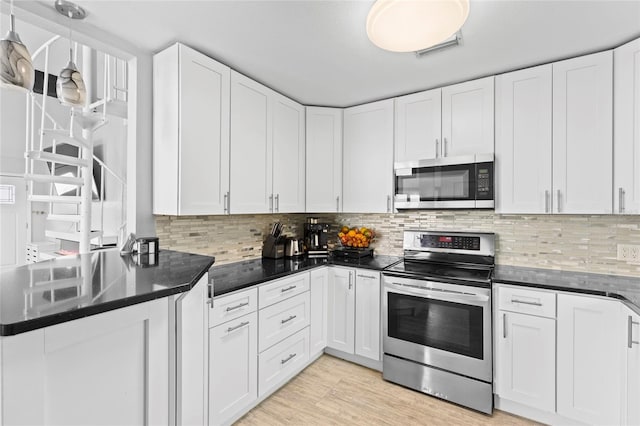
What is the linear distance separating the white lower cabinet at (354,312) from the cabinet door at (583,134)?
1.52 metres

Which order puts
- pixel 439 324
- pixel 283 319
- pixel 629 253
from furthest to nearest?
pixel 283 319 → pixel 439 324 → pixel 629 253

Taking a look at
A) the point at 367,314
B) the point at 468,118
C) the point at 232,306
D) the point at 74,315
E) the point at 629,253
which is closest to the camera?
the point at 74,315

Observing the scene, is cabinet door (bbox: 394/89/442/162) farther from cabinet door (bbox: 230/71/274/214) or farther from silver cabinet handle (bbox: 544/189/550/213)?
cabinet door (bbox: 230/71/274/214)

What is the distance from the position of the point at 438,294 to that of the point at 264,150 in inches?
71.1

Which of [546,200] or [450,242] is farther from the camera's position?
[450,242]

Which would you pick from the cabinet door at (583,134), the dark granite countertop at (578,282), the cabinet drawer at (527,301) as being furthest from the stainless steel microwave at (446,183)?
the cabinet drawer at (527,301)

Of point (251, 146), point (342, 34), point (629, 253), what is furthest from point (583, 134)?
point (251, 146)

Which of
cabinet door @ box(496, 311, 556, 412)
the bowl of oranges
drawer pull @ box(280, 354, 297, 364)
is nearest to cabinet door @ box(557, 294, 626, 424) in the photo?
cabinet door @ box(496, 311, 556, 412)

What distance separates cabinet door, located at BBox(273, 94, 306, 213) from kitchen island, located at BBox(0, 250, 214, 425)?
4.64ft

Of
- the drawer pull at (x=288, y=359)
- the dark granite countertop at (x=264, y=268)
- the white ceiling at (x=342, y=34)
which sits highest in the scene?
the white ceiling at (x=342, y=34)

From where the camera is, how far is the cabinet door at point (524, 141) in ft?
7.14

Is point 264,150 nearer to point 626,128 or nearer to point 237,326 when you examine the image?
point 237,326

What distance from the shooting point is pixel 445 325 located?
2.21 metres

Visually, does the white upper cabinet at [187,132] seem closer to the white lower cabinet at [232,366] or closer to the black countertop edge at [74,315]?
the white lower cabinet at [232,366]
